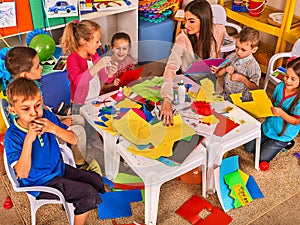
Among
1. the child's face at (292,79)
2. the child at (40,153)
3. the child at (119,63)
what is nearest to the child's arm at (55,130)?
the child at (40,153)

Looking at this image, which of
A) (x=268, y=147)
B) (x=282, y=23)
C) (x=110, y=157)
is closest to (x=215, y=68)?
(x=268, y=147)

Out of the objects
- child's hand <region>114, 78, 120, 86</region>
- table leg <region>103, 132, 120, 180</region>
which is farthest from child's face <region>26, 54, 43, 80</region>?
table leg <region>103, 132, 120, 180</region>

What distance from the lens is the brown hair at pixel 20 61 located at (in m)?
1.95

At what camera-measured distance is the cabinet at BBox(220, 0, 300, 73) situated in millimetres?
2963

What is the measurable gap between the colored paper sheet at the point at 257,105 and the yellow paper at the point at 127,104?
0.64 meters

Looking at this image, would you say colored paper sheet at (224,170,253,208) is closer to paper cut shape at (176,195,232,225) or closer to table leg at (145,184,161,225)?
paper cut shape at (176,195,232,225)

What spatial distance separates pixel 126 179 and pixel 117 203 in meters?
0.13

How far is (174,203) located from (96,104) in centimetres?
64

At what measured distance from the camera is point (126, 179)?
6.60 feet

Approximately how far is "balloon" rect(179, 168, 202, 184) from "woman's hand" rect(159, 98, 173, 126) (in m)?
0.45

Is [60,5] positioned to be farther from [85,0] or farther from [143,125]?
[143,125]

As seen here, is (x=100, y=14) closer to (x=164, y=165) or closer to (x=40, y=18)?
(x=40, y=18)

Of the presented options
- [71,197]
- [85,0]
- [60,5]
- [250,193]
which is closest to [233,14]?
[85,0]

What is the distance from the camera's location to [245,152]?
2.43m
